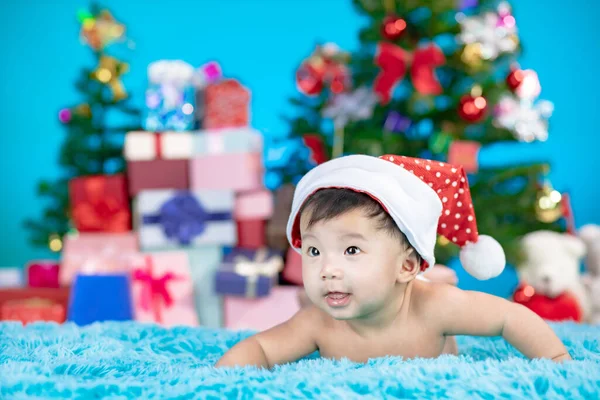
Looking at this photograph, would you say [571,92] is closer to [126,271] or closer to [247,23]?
[247,23]

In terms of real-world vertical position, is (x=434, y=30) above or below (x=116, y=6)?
below

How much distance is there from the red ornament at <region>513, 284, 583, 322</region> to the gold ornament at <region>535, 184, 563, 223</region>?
33 cm

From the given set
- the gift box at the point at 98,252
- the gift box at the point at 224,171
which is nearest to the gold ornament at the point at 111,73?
the gift box at the point at 224,171

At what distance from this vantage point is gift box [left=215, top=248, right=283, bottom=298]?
9.20ft

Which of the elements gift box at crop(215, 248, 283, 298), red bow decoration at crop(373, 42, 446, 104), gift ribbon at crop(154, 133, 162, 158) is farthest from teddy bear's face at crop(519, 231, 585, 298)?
gift ribbon at crop(154, 133, 162, 158)

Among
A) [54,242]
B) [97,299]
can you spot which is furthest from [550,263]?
[54,242]

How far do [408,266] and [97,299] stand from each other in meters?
1.74

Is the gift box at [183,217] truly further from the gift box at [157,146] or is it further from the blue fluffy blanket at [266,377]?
the blue fluffy blanket at [266,377]

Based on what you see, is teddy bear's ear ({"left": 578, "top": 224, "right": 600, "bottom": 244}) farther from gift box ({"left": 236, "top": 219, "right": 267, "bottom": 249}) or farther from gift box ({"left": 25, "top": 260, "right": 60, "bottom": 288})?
gift box ({"left": 25, "top": 260, "right": 60, "bottom": 288})

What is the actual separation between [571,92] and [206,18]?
200 cm

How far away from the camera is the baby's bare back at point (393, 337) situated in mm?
1216

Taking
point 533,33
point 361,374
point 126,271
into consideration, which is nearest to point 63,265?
point 126,271

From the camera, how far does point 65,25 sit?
13.4 feet

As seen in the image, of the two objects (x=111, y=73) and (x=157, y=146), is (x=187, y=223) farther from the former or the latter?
(x=111, y=73)
